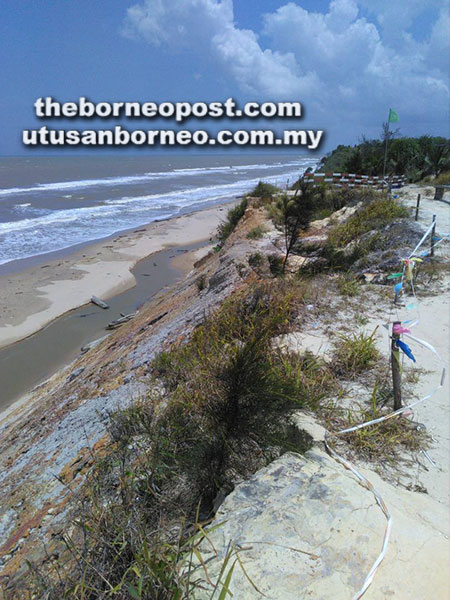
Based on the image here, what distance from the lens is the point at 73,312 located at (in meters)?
11.4

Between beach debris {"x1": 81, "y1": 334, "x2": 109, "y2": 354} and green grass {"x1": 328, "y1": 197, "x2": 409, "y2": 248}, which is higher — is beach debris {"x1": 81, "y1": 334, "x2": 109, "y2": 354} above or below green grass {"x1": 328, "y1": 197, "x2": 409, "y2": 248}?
below

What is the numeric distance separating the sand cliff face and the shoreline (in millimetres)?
3837

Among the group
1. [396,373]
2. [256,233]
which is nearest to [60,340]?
[256,233]

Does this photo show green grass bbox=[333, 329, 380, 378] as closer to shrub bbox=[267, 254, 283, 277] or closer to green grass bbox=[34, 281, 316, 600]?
green grass bbox=[34, 281, 316, 600]

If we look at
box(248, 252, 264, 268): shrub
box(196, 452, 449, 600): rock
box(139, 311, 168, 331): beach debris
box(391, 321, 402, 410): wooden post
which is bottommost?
box(139, 311, 168, 331): beach debris

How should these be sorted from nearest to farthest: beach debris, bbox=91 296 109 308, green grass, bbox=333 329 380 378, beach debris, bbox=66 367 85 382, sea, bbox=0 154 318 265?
green grass, bbox=333 329 380 378 → beach debris, bbox=66 367 85 382 → beach debris, bbox=91 296 109 308 → sea, bbox=0 154 318 265

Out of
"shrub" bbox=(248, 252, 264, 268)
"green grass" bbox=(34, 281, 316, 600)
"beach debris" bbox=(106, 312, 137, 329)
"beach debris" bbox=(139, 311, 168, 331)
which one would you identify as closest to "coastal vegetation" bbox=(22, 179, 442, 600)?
"green grass" bbox=(34, 281, 316, 600)

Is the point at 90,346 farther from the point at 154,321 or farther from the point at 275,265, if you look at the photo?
the point at 275,265

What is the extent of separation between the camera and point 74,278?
13773mm

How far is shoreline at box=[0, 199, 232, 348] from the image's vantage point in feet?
35.4

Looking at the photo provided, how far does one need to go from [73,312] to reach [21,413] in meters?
5.38

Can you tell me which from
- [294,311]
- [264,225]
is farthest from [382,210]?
[294,311]

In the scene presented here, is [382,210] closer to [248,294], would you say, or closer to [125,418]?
[248,294]

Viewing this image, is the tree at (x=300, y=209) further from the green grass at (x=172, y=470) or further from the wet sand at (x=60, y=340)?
the wet sand at (x=60, y=340)
